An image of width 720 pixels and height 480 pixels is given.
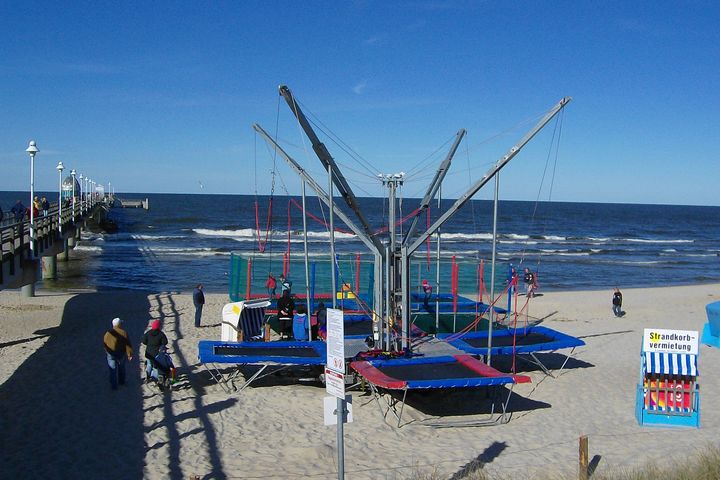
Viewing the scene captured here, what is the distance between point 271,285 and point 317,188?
23.8ft

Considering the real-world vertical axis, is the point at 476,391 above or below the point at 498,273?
below

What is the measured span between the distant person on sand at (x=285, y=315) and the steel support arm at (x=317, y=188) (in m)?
3.39

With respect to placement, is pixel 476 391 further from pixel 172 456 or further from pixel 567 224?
pixel 567 224

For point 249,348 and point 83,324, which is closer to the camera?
point 249,348

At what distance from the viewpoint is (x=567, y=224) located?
103 metres

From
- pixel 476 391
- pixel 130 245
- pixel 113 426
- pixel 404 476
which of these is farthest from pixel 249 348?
pixel 130 245

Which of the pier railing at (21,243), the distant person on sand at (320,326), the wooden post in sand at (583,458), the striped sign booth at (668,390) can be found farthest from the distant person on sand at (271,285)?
the wooden post in sand at (583,458)

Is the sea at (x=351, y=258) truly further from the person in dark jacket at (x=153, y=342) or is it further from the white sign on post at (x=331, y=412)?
the white sign on post at (x=331, y=412)

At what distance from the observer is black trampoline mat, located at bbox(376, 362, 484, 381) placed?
40.0 ft

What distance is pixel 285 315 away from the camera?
56.1ft

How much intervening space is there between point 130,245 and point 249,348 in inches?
1793

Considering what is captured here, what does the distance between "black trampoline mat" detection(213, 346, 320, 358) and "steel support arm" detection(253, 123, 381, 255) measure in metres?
2.41

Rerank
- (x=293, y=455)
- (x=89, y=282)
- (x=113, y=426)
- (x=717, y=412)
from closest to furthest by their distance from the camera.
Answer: (x=293, y=455) < (x=113, y=426) < (x=717, y=412) < (x=89, y=282)

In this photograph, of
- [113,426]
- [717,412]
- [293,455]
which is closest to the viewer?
[293,455]
